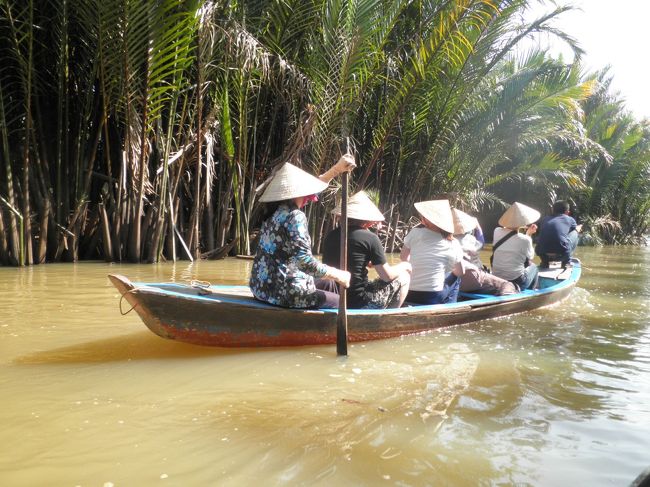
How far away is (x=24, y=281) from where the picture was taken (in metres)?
6.36

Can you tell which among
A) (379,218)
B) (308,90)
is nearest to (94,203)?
(308,90)

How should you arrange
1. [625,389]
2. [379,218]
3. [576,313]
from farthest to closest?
1. [576,313]
2. [379,218]
3. [625,389]

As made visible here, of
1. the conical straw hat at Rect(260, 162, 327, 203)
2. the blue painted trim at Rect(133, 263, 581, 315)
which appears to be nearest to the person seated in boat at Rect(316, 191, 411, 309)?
the blue painted trim at Rect(133, 263, 581, 315)

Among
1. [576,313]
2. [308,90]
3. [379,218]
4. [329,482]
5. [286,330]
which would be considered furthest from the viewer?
[308,90]

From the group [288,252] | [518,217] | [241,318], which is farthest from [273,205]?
[518,217]

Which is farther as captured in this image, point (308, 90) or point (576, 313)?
point (308, 90)

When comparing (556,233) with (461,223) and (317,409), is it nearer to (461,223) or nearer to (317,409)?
(461,223)

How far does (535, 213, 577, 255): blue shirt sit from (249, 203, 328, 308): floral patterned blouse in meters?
4.99

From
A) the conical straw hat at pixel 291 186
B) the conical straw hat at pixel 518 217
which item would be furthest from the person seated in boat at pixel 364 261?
the conical straw hat at pixel 518 217

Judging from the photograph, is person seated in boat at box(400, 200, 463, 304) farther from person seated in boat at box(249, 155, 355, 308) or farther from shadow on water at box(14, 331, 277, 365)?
shadow on water at box(14, 331, 277, 365)

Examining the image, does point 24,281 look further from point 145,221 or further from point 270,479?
point 270,479

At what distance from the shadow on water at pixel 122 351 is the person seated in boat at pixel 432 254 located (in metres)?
1.80

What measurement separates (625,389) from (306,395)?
194 cm

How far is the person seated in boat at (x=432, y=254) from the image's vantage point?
4.93 m
